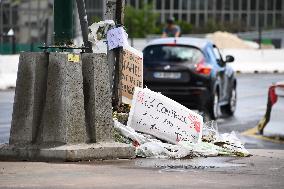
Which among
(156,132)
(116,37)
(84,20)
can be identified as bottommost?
(156,132)

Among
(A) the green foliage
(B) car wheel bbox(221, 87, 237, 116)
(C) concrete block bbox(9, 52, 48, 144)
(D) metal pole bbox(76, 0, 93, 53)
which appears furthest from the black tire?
(A) the green foliage

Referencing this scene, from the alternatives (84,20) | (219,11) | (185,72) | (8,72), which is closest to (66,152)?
(84,20)

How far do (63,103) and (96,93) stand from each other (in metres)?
0.48

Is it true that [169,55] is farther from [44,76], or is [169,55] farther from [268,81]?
[268,81]

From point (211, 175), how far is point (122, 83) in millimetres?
3794

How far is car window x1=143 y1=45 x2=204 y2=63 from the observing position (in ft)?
78.8

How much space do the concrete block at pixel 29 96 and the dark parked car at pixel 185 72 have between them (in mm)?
11282

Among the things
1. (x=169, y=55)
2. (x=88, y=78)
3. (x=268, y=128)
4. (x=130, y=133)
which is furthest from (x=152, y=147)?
(x=169, y=55)

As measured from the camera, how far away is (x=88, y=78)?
41.0ft

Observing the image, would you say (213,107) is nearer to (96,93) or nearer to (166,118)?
(166,118)

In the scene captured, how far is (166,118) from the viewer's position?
44.9 feet

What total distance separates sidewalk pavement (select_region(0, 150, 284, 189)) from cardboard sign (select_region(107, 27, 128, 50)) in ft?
6.87

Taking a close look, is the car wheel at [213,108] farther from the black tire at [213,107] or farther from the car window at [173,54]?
the car window at [173,54]

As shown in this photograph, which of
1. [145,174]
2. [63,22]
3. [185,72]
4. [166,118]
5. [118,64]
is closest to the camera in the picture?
[145,174]
